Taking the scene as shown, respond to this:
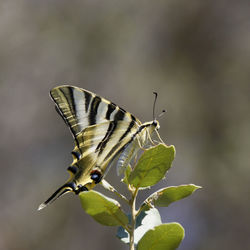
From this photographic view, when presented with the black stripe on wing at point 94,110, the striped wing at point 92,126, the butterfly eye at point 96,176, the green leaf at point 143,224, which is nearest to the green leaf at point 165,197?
the green leaf at point 143,224

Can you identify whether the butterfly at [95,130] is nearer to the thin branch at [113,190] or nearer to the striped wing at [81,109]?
the striped wing at [81,109]

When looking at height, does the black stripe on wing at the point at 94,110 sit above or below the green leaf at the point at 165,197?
above

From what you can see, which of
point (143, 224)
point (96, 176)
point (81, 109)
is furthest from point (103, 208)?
point (81, 109)

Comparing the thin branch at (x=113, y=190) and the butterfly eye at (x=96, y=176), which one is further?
the butterfly eye at (x=96, y=176)

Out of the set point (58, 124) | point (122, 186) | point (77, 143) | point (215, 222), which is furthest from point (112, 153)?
point (58, 124)

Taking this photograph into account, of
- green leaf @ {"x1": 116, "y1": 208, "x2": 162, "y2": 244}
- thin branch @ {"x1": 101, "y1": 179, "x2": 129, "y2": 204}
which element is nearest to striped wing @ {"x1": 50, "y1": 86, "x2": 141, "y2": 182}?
thin branch @ {"x1": 101, "y1": 179, "x2": 129, "y2": 204}

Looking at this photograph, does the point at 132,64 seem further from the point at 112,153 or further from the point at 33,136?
the point at 112,153
